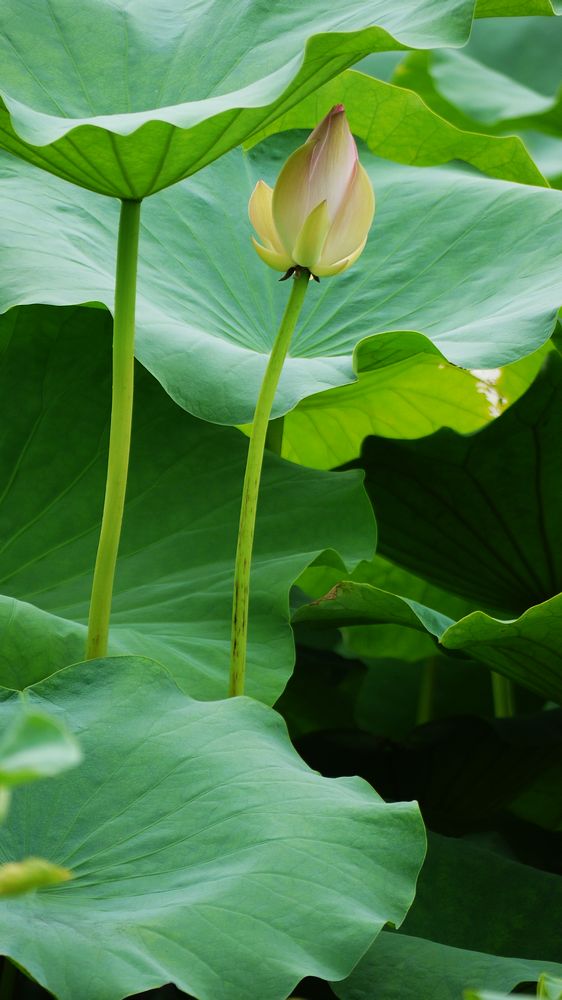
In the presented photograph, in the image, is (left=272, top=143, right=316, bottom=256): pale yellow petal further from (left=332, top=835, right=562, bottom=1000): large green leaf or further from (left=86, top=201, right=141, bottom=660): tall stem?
(left=332, top=835, right=562, bottom=1000): large green leaf

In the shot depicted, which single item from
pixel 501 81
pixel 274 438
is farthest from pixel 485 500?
pixel 501 81

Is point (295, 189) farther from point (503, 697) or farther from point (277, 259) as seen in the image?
point (503, 697)

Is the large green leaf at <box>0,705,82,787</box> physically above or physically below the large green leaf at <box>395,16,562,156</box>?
below

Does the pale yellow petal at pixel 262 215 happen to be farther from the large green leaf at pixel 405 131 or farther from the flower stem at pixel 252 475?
the large green leaf at pixel 405 131

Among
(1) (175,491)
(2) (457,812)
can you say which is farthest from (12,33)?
(2) (457,812)

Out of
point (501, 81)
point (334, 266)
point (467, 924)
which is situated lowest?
point (467, 924)

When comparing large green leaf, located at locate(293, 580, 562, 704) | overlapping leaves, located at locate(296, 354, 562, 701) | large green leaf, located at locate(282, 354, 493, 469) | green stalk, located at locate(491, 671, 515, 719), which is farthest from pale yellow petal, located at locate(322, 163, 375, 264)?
green stalk, located at locate(491, 671, 515, 719)
